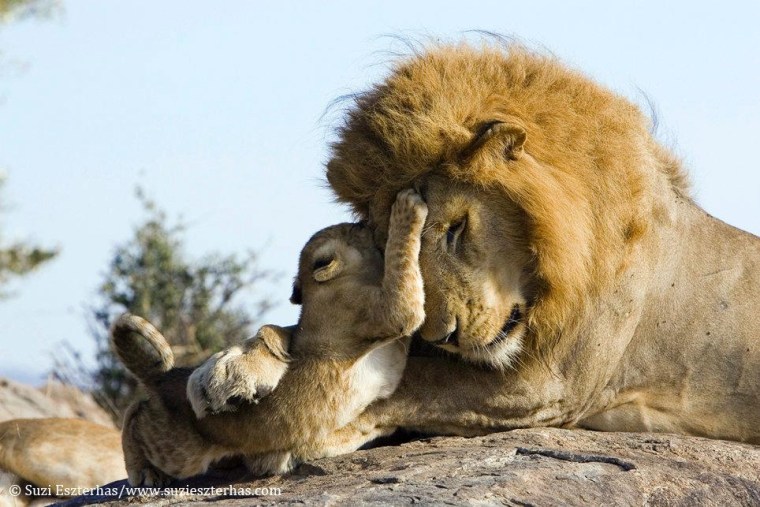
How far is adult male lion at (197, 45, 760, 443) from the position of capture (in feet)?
13.9

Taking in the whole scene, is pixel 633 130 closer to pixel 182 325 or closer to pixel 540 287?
pixel 540 287

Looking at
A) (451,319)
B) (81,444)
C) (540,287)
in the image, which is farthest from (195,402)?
(81,444)

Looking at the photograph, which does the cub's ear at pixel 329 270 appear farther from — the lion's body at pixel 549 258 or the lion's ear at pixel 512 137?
the lion's ear at pixel 512 137

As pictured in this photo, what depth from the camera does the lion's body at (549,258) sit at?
4234mm

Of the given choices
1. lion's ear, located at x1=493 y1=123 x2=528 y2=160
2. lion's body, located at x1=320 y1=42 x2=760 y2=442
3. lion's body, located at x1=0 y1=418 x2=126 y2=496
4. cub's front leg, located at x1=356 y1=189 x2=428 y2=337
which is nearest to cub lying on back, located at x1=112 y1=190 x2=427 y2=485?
cub's front leg, located at x1=356 y1=189 x2=428 y2=337

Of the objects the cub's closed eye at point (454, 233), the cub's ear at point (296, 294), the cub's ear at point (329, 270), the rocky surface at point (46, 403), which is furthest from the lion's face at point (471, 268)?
the rocky surface at point (46, 403)

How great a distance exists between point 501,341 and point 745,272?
1208mm

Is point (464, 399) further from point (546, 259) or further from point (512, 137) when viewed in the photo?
point (512, 137)

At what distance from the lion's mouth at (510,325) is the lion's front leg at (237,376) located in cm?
72

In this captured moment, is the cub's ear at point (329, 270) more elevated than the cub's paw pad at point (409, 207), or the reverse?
the cub's paw pad at point (409, 207)

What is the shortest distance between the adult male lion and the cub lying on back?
103 mm

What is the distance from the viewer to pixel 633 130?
15.5ft

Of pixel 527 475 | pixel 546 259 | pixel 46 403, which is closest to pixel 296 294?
pixel 546 259

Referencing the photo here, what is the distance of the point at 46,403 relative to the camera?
1007 centimetres
